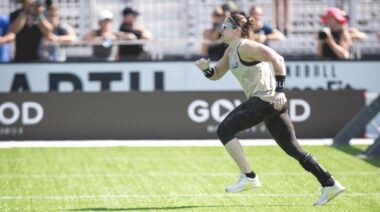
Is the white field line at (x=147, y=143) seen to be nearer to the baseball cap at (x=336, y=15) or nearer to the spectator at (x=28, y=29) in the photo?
the spectator at (x=28, y=29)

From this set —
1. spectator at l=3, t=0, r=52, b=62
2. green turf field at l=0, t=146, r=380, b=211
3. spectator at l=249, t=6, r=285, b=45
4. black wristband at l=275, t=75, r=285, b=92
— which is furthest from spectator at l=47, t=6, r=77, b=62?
black wristband at l=275, t=75, r=285, b=92


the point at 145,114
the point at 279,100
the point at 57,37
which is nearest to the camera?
the point at 279,100

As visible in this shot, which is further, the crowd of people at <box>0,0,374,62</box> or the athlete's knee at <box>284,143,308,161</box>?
the crowd of people at <box>0,0,374,62</box>

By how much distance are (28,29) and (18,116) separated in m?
1.63

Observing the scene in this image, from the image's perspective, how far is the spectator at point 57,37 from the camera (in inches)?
736

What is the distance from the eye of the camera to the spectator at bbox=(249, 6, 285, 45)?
18158mm

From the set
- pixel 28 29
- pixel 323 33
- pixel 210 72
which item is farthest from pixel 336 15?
pixel 210 72

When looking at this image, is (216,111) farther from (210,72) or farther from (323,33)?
(210,72)

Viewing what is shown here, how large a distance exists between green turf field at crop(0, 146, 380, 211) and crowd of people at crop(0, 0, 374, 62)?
9.05 ft

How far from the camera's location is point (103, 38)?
18969mm

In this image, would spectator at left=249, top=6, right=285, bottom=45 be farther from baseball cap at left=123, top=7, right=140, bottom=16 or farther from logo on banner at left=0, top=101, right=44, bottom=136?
logo on banner at left=0, top=101, right=44, bottom=136

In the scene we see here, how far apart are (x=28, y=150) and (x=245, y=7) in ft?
21.4

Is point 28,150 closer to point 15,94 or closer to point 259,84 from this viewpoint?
point 15,94

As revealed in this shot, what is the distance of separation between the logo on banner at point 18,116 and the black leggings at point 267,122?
8.44 m
